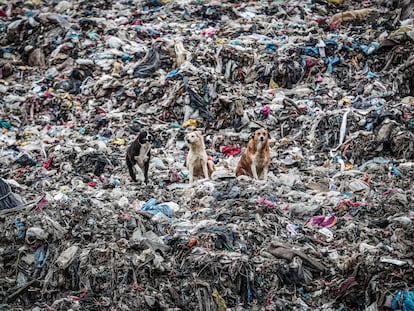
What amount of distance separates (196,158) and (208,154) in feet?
4.44

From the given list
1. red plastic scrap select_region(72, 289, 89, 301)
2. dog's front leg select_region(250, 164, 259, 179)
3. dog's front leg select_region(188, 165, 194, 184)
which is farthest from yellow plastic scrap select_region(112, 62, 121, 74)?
red plastic scrap select_region(72, 289, 89, 301)

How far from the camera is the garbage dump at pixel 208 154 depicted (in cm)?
448

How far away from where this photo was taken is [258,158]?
23.2ft

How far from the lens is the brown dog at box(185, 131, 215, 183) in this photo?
23.4ft

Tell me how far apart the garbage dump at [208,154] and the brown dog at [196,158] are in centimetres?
28

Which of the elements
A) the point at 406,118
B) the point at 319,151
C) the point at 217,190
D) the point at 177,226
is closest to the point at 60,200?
the point at 177,226

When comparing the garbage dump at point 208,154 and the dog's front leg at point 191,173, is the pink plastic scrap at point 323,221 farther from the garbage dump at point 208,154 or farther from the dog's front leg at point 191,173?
the dog's front leg at point 191,173

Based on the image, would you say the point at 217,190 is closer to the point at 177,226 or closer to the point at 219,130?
the point at 177,226

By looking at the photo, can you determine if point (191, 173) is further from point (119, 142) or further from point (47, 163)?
point (47, 163)

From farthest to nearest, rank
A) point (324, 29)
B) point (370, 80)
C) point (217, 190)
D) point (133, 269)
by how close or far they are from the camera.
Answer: point (324, 29) < point (370, 80) < point (217, 190) < point (133, 269)

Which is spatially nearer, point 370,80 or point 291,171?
point 291,171

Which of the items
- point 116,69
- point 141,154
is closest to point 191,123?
point 141,154

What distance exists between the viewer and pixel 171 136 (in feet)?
29.7

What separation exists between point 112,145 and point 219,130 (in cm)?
179
